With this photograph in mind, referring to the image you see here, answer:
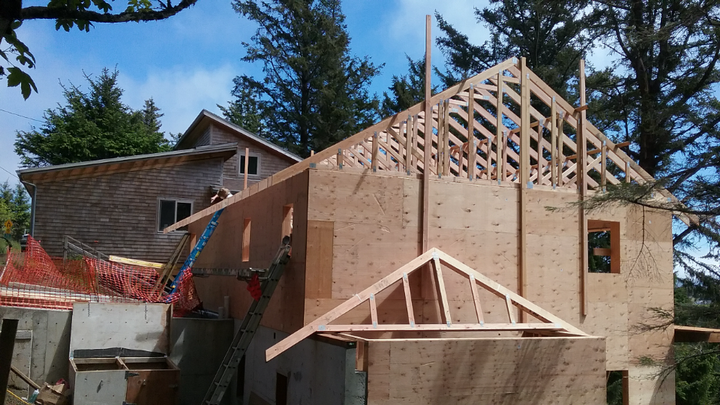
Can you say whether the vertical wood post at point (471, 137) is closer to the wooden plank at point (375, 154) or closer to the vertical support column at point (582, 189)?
the wooden plank at point (375, 154)

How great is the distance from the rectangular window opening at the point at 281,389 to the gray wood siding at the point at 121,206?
436 inches

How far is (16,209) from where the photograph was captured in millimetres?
44375

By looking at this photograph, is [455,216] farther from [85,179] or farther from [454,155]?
[85,179]

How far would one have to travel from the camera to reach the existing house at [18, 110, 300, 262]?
18688 millimetres

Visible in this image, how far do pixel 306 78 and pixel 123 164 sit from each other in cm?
1561

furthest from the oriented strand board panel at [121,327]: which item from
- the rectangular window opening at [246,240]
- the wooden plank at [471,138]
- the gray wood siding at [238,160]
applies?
the gray wood siding at [238,160]

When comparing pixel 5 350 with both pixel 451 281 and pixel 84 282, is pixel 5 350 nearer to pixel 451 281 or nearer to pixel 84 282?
pixel 451 281

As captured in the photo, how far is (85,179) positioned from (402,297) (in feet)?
44.9

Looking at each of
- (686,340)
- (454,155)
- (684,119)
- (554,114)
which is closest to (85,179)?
(454,155)

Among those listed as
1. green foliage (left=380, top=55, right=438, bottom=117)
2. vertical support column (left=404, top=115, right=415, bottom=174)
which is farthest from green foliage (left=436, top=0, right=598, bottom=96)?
vertical support column (left=404, top=115, right=415, bottom=174)

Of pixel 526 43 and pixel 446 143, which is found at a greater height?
pixel 526 43

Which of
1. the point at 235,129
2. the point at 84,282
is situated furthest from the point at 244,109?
the point at 84,282

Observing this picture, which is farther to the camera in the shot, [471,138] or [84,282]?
[84,282]

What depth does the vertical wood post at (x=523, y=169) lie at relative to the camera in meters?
11.0
